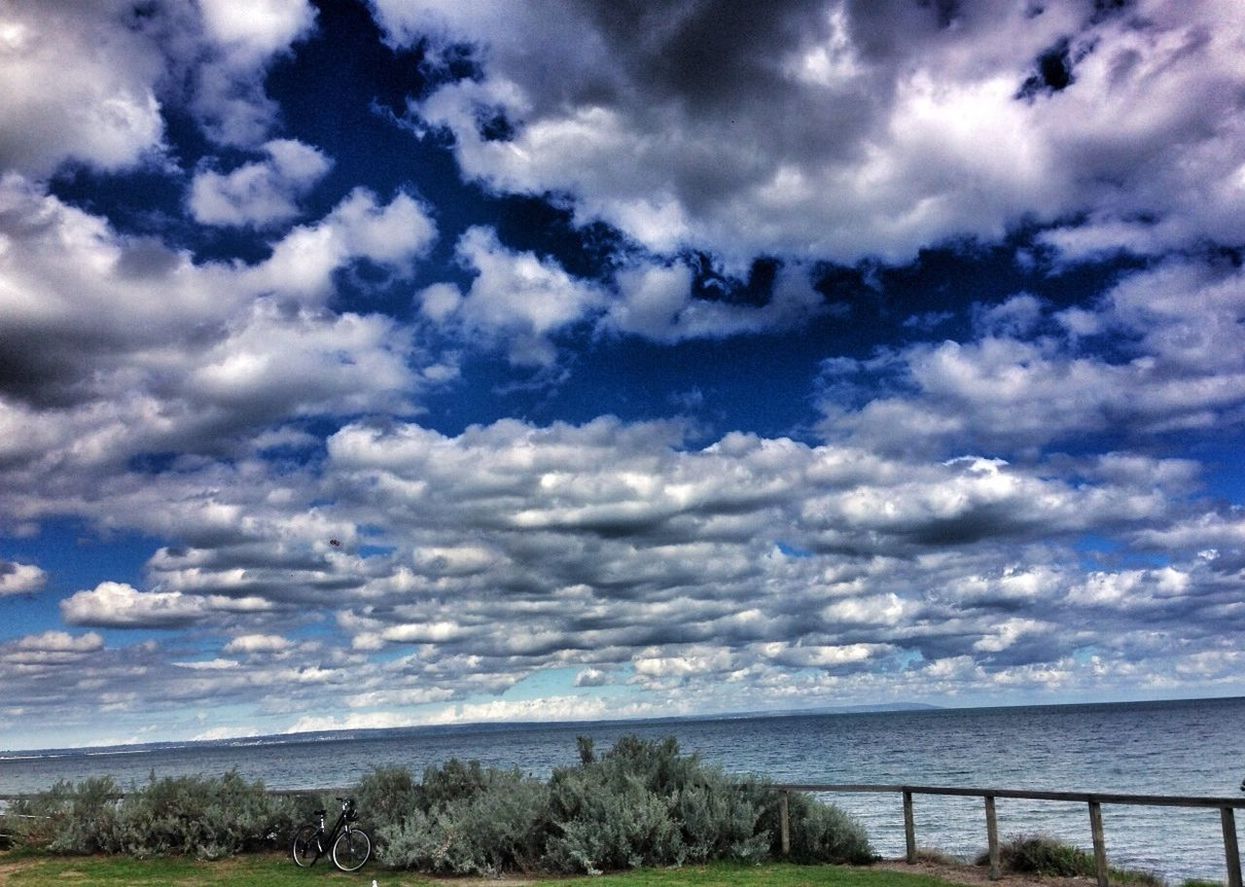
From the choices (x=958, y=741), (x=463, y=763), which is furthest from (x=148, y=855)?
(x=958, y=741)

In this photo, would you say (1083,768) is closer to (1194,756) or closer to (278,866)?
(1194,756)

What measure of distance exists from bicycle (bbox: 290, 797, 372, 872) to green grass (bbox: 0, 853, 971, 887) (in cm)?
22

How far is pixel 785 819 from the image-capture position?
1628cm

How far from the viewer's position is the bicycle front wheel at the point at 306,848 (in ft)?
53.2

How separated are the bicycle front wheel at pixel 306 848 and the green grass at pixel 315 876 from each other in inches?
8.0

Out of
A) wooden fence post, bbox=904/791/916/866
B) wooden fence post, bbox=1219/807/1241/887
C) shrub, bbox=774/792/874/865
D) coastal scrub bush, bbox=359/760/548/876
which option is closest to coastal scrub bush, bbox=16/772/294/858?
coastal scrub bush, bbox=359/760/548/876

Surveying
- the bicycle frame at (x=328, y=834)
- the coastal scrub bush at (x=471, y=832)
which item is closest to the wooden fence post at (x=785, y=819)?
the coastal scrub bush at (x=471, y=832)

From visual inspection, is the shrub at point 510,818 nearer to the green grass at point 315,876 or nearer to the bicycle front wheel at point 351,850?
the bicycle front wheel at point 351,850

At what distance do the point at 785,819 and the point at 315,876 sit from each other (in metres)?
7.70

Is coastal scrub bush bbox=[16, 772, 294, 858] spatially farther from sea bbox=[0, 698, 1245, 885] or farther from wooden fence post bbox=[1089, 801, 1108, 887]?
wooden fence post bbox=[1089, 801, 1108, 887]

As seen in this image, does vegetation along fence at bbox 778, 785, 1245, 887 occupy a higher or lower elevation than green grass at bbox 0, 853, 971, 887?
higher

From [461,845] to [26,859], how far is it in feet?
28.0

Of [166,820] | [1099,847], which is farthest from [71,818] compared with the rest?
[1099,847]

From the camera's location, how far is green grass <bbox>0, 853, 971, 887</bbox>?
1363 cm
